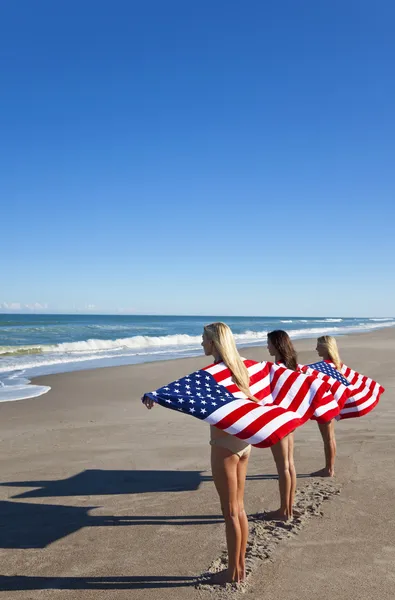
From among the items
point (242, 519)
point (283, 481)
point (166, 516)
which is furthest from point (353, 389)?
point (242, 519)

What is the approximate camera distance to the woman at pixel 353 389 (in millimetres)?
6703

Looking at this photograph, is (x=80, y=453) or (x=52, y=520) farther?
(x=80, y=453)

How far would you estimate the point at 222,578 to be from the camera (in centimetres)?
416

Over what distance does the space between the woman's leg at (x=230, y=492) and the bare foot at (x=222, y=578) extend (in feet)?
0.34

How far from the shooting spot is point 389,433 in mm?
9109

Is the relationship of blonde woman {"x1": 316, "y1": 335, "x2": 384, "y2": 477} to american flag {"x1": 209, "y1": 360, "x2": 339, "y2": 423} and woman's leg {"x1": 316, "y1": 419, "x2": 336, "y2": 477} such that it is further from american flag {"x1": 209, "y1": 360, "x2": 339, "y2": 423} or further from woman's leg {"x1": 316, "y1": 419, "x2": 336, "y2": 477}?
american flag {"x1": 209, "y1": 360, "x2": 339, "y2": 423}

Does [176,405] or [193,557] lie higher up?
[176,405]

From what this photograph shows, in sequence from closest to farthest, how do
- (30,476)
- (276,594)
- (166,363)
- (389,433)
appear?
(276,594)
(30,476)
(389,433)
(166,363)

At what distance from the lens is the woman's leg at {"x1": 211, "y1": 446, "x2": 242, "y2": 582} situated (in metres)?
3.99

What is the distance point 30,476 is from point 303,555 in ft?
12.9

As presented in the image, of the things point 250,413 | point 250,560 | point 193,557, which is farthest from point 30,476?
point 250,413

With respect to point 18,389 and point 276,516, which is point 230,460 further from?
point 18,389

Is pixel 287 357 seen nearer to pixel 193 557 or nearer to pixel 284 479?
pixel 284 479

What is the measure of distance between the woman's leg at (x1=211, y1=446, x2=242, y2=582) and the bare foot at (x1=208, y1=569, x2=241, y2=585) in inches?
4.1
